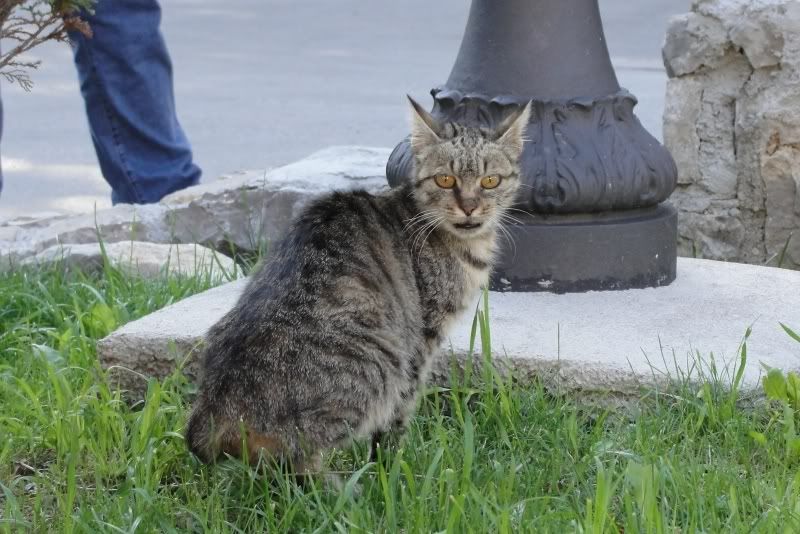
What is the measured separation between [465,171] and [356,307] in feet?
1.93

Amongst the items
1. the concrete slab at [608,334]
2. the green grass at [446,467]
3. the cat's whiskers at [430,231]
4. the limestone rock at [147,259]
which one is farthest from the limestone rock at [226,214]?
the cat's whiskers at [430,231]

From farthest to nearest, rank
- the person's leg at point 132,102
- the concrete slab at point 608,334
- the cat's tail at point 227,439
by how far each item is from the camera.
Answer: the person's leg at point 132,102
the concrete slab at point 608,334
the cat's tail at point 227,439

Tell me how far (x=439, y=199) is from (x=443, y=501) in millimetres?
986

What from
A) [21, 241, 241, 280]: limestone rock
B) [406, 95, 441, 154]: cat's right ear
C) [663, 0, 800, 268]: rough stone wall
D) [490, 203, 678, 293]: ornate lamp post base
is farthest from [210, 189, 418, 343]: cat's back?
[663, 0, 800, 268]: rough stone wall

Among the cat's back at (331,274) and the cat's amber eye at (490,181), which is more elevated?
the cat's amber eye at (490,181)

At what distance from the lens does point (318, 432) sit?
2.83 metres

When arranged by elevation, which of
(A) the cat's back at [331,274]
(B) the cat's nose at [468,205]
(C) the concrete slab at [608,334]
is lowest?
(C) the concrete slab at [608,334]

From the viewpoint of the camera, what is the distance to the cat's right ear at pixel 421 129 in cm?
345

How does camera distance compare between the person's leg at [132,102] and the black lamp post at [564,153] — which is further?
the person's leg at [132,102]

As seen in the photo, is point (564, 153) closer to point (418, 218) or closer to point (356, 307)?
point (418, 218)

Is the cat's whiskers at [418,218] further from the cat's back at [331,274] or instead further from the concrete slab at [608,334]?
the concrete slab at [608,334]

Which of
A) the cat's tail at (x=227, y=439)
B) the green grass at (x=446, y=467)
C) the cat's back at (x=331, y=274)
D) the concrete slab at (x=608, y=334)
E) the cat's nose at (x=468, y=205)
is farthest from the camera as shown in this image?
the concrete slab at (x=608, y=334)

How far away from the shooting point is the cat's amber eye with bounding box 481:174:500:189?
A: 3.36 m

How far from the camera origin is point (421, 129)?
3.46 metres
